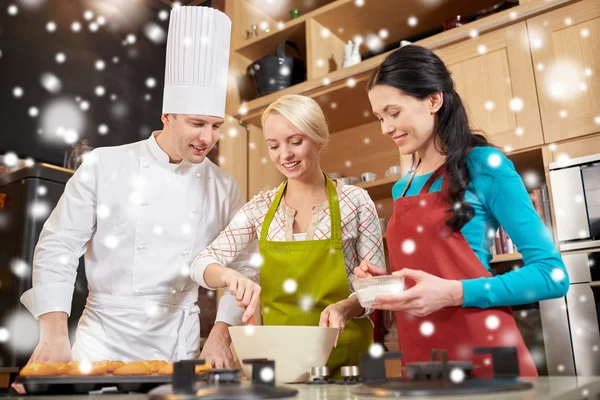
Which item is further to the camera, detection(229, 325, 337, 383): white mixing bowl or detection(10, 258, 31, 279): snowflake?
detection(10, 258, 31, 279): snowflake

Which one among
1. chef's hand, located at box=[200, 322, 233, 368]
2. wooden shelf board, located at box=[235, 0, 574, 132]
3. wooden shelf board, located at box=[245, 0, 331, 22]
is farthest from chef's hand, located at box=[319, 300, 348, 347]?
wooden shelf board, located at box=[245, 0, 331, 22]

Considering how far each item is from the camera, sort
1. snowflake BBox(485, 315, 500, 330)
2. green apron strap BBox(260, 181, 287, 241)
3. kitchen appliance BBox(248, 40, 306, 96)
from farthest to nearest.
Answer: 1. kitchen appliance BBox(248, 40, 306, 96)
2. green apron strap BBox(260, 181, 287, 241)
3. snowflake BBox(485, 315, 500, 330)

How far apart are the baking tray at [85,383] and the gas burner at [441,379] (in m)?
0.28

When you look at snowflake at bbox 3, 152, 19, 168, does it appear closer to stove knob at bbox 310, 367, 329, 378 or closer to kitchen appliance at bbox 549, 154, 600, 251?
stove knob at bbox 310, 367, 329, 378

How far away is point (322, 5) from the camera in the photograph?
2871 mm

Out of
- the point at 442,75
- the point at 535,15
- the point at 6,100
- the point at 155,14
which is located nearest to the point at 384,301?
the point at 442,75

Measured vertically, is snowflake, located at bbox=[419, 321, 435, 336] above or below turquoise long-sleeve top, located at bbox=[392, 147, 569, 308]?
below

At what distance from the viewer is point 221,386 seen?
22.3 inches

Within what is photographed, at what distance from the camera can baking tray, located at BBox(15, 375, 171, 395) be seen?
0.68 meters

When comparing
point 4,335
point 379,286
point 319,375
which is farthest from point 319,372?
point 4,335

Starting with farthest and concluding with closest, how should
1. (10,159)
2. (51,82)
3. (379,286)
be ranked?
(51,82) → (10,159) → (379,286)

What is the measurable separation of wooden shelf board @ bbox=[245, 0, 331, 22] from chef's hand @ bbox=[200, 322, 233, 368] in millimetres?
2073

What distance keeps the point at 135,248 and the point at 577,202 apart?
1.46 m
